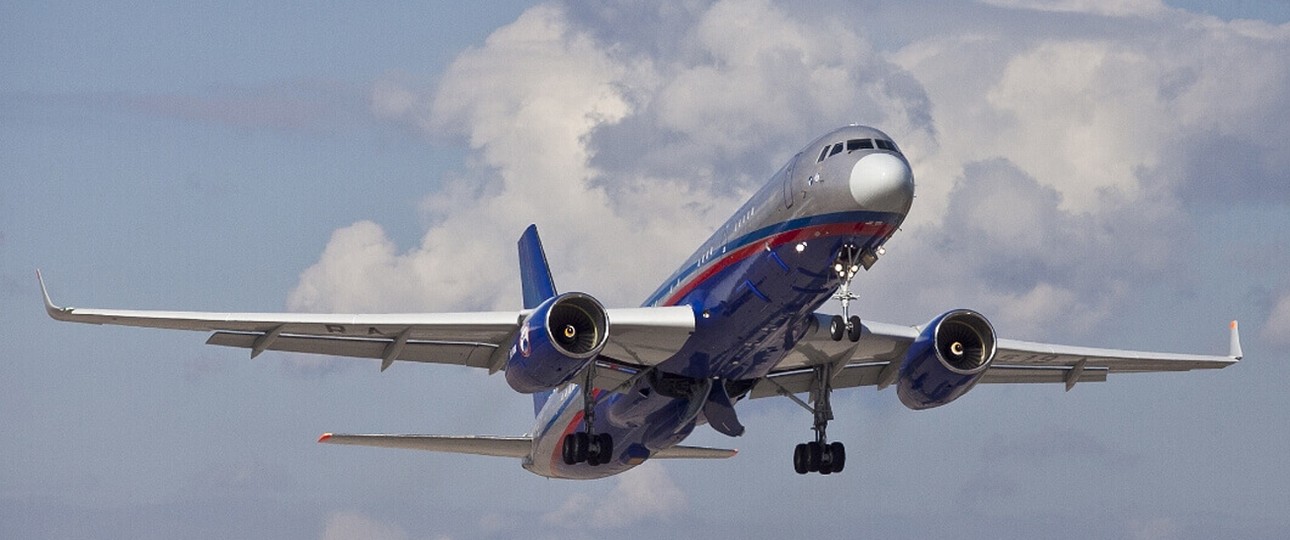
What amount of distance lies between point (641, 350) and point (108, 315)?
35.6 ft

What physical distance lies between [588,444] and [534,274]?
992cm

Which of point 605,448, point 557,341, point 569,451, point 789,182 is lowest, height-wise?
point 569,451

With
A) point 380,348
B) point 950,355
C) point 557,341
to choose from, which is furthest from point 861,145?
point 380,348

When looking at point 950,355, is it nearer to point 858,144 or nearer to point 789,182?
point 789,182

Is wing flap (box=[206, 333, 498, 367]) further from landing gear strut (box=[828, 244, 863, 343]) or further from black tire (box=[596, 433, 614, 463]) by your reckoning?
landing gear strut (box=[828, 244, 863, 343])

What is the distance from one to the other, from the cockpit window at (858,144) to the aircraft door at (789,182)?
1374 mm

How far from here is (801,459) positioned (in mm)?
42531

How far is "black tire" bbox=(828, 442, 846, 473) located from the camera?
139 ft

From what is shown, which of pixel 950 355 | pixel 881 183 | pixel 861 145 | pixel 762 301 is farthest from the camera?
pixel 950 355

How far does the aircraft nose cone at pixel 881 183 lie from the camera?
107ft

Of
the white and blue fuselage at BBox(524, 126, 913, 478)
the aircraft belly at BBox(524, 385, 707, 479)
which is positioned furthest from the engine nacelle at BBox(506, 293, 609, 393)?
the aircraft belly at BBox(524, 385, 707, 479)

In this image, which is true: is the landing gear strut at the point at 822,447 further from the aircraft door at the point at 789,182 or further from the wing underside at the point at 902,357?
the aircraft door at the point at 789,182

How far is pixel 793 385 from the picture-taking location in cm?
4388

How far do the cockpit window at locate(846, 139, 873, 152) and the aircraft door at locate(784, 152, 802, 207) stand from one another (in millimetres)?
1374
